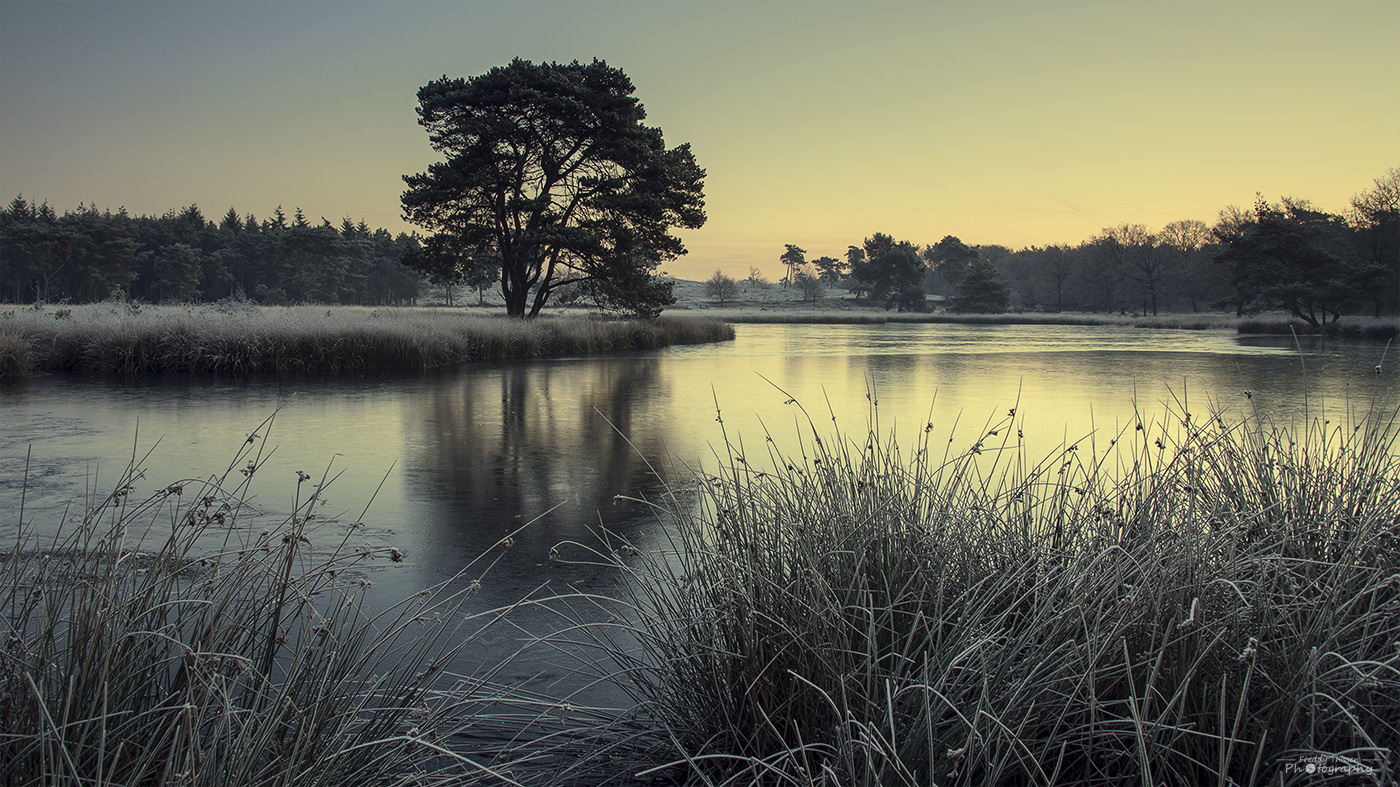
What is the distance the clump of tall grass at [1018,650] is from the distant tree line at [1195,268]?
44029mm

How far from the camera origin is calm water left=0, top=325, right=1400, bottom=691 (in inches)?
195

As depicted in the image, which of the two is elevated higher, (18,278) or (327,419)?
(18,278)

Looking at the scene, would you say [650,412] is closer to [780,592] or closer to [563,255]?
[780,592]

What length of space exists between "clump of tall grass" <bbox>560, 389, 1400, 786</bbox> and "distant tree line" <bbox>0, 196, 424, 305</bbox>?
58156 mm

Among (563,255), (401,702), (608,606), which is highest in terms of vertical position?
(563,255)

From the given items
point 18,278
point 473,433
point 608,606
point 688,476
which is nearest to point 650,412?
point 473,433

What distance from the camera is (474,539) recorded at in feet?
15.1

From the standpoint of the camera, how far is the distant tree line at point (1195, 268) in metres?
38.0

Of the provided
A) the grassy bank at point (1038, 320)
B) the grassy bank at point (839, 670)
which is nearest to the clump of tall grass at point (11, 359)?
the grassy bank at point (839, 670)

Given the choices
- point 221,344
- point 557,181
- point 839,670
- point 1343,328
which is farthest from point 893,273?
point 839,670

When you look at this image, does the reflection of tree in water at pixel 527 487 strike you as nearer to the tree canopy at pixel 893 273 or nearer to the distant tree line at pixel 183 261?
the distant tree line at pixel 183 261

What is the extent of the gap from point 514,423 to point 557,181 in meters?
18.2

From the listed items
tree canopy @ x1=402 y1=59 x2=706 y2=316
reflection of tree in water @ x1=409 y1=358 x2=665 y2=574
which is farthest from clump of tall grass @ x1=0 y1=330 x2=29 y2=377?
tree canopy @ x1=402 y1=59 x2=706 y2=316

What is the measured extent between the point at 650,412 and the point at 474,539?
5.56 metres
